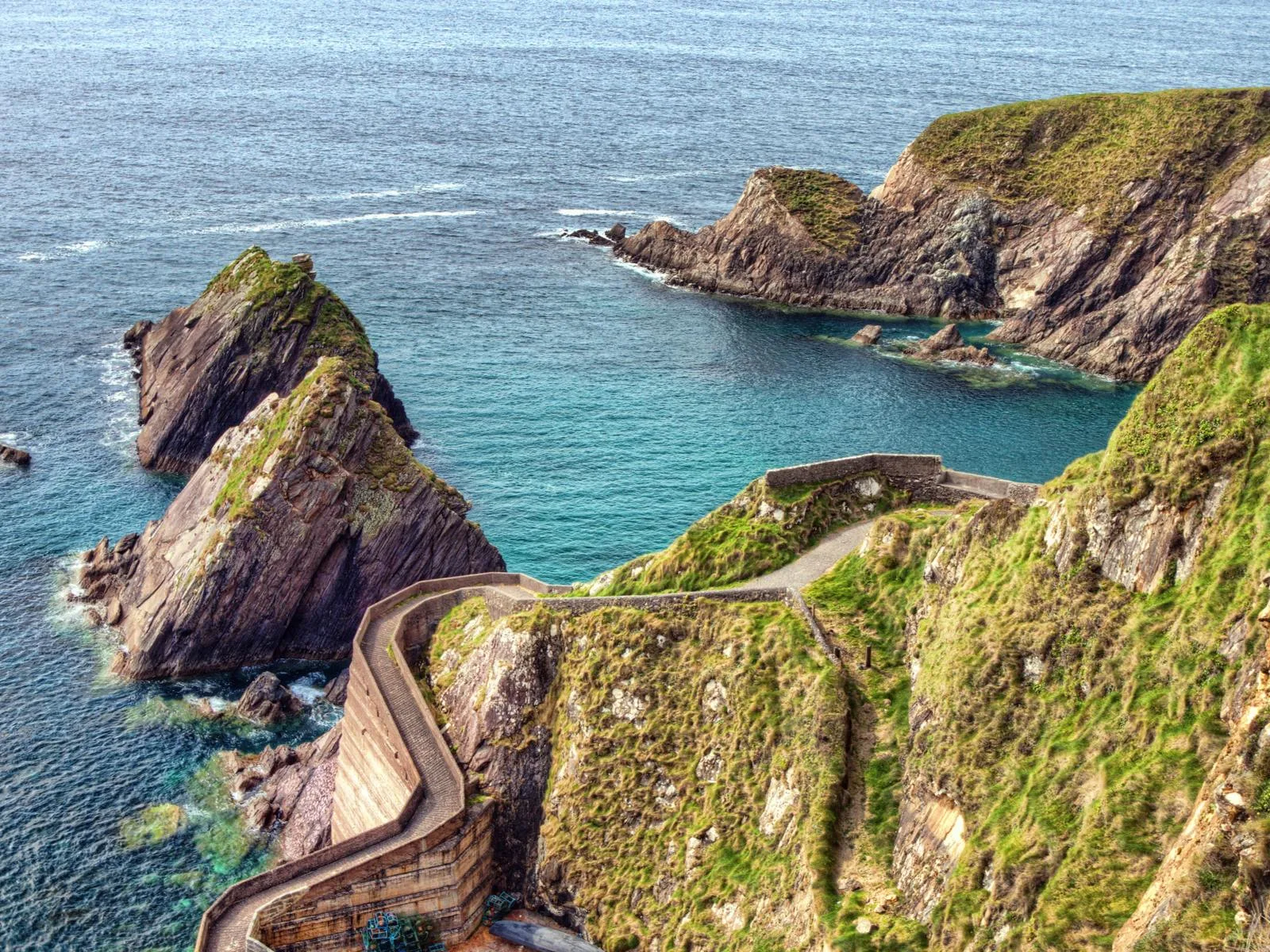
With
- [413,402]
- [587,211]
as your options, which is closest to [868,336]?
[413,402]

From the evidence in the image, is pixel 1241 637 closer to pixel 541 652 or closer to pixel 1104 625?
pixel 1104 625

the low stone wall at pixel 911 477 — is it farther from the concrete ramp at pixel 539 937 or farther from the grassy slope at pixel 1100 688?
the concrete ramp at pixel 539 937

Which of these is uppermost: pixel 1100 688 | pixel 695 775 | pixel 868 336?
pixel 1100 688

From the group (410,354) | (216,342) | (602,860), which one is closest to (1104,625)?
(602,860)

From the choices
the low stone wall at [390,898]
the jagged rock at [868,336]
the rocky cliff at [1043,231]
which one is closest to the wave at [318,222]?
the rocky cliff at [1043,231]

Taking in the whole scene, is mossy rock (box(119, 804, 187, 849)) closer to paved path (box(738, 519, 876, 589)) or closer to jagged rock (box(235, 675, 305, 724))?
jagged rock (box(235, 675, 305, 724))

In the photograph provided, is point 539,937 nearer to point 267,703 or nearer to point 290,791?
point 290,791

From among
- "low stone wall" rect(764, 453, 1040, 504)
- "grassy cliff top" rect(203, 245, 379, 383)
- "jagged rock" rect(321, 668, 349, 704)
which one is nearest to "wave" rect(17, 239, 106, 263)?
"grassy cliff top" rect(203, 245, 379, 383)
